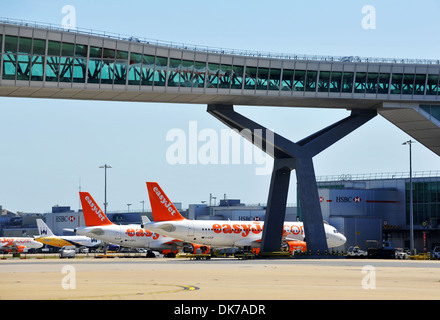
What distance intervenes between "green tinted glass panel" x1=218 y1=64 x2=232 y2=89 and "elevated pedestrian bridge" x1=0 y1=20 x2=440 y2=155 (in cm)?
11

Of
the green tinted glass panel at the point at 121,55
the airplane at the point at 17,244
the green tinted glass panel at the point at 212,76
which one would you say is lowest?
the airplane at the point at 17,244

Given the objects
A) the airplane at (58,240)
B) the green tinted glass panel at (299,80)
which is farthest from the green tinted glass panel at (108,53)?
the airplane at (58,240)

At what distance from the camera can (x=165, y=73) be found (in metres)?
75.9

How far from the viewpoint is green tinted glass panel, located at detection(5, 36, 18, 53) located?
6831cm

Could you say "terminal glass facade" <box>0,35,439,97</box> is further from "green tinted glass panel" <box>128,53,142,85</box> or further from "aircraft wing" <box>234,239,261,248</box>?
"aircraft wing" <box>234,239,261,248</box>

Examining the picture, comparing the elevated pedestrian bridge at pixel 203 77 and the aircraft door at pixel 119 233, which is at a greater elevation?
the elevated pedestrian bridge at pixel 203 77

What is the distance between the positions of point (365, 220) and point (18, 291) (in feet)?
320

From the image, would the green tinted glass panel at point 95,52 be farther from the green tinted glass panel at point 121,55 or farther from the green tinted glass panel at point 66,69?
the green tinted glass panel at point 66,69

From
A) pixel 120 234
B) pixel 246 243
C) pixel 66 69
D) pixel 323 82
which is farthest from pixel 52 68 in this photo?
pixel 120 234

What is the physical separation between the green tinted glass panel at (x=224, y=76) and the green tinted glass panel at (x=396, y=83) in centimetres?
1996

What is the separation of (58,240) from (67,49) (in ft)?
254

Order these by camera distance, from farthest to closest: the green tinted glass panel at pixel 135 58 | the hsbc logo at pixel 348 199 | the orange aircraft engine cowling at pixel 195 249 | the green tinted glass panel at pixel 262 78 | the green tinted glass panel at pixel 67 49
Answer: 1. the hsbc logo at pixel 348 199
2. the orange aircraft engine cowling at pixel 195 249
3. the green tinted glass panel at pixel 262 78
4. the green tinted glass panel at pixel 135 58
5. the green tinted glass panel at pixel 67 49

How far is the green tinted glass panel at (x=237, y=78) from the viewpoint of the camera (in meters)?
79.5
